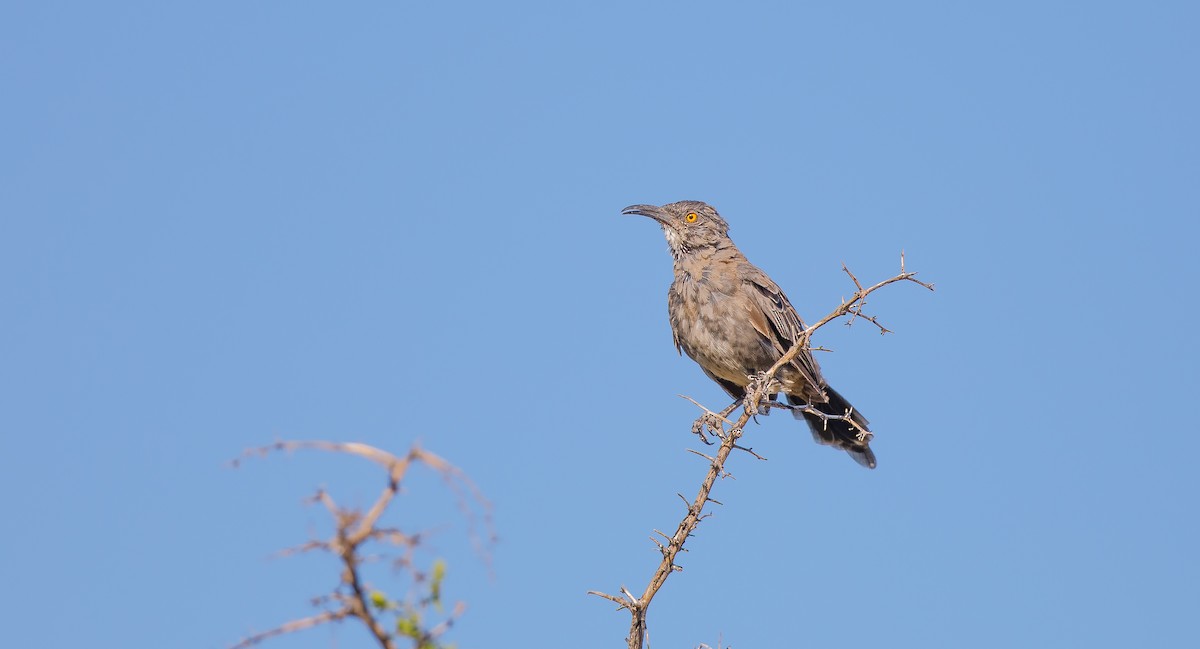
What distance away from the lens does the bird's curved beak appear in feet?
35.2

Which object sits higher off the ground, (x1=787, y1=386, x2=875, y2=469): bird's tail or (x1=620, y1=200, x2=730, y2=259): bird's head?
(x1=620, y1=200, x2=730, y2=259): bird's head

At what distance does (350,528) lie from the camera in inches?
65.7

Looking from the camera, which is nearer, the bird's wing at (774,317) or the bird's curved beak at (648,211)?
the bird's wing at (774,317)

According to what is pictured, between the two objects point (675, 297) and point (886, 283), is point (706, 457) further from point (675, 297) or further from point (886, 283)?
point (675, 297)

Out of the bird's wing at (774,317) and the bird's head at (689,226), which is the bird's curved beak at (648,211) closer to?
the bird's head at (689,226)

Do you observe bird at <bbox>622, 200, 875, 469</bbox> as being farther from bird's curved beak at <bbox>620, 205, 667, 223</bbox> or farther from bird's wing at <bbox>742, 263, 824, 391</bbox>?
bird's curved beak at <bbox>620, 205, 667, 223</bbox>

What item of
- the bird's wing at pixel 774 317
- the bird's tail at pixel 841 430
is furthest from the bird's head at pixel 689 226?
the bird's tail at pixel 841 430

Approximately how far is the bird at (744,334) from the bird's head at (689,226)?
0.18 m

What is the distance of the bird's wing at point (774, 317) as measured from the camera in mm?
9328

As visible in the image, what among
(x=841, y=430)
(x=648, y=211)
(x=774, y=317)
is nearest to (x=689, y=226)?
(x=648, y=211)

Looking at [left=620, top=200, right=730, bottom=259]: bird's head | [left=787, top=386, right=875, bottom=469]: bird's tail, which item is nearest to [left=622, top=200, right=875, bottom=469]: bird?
[left=787, top=386, right=875, bottom=469]: bird's tail

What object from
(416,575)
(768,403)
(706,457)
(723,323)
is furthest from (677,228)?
(416,575)

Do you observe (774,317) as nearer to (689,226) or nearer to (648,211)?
(689,226)

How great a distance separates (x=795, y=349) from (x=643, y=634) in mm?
2278
